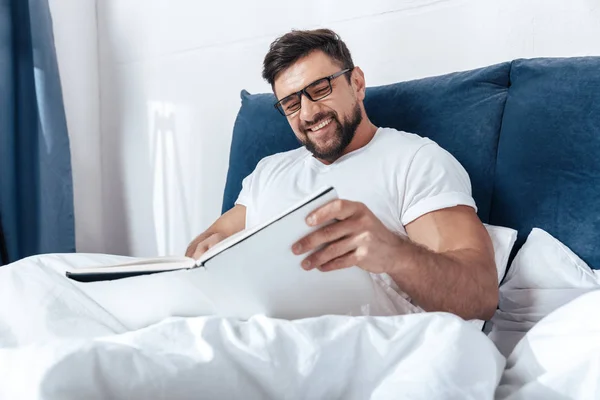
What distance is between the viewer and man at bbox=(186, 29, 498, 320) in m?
0.94

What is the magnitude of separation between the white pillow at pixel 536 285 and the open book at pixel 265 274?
0.39 m

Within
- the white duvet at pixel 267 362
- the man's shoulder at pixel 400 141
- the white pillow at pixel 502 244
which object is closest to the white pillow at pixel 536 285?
the white pillow at pixel 502 244

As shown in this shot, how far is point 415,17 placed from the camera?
184 centimetres

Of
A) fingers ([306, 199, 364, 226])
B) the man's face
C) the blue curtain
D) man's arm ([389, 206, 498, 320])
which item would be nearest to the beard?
the man's face

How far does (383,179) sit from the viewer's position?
1397 mm

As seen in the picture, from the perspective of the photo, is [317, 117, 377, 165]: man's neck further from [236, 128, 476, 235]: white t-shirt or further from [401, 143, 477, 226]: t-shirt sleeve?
[401, 143, 477, 226]: t-shirt sleeve

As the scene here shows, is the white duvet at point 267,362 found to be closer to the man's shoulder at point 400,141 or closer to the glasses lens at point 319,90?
the man's shoulder at point 400,141

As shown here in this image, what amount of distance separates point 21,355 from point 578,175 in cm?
108

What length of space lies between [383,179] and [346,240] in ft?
1.68

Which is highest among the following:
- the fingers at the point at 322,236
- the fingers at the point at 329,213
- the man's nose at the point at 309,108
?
the man's nose at the point at 309,108

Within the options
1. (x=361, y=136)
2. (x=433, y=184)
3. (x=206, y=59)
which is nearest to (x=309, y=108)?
(x=361, y=136)

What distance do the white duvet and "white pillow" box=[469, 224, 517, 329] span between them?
0.51 metres

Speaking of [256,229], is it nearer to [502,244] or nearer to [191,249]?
[502,244]

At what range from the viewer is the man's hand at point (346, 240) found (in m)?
0.85
